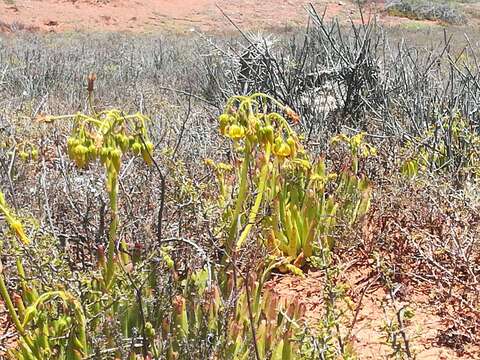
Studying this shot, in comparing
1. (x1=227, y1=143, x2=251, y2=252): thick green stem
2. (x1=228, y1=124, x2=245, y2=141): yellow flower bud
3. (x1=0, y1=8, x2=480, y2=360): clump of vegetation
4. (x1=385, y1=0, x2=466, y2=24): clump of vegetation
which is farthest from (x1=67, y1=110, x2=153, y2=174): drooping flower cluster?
(x1=385, y1=0, x2=466, y2=24): clump of vegetation

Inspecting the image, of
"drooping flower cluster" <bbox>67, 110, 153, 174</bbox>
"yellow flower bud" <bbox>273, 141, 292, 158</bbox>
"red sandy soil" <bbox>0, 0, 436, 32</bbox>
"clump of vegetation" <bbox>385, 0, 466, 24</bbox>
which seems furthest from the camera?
"clump of vegetation" <bbox>385, 0, 466, 24</bbox>

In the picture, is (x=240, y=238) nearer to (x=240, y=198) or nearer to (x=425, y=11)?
(x=240, y=198)

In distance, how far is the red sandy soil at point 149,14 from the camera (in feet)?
86.9

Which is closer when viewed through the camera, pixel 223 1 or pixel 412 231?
pixel 412 231

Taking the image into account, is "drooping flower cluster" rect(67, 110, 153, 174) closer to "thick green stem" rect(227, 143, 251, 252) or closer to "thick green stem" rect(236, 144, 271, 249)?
"thick green stem" rect(227, 143, 251, 252)

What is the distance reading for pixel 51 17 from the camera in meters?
26.7

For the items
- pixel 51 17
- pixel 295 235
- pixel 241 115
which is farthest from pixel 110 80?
pixel 51 17

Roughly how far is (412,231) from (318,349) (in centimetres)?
159

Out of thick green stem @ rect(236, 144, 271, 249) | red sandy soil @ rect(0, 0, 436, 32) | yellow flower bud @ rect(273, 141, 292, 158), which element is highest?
yellow flower bud @ rect(273, 141, 292, 158)

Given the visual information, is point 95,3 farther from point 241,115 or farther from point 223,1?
point 241,115

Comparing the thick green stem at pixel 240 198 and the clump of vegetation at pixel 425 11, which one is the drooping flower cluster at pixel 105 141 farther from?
the clump of vegetation at pixel 425 11

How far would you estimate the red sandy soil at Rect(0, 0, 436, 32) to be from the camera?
26.5m

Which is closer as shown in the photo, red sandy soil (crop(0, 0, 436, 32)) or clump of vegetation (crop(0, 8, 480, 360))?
clump of vegetation (crop(0, 8, 480, 360))

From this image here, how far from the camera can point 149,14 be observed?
2944 cm
